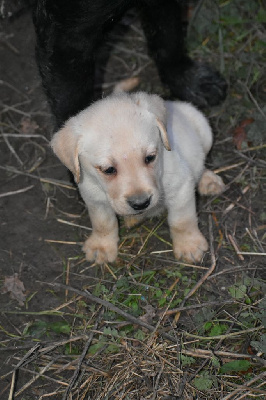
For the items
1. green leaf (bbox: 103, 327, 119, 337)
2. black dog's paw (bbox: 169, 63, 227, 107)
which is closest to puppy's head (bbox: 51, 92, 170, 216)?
green leaf (bbox: 103, 327, 119, 337)

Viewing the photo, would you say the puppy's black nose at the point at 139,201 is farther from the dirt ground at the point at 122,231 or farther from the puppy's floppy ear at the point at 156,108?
the dirt ground at the point at 122,231

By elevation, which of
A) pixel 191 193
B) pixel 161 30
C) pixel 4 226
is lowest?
pixel 4 226

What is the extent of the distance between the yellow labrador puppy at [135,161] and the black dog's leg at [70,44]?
0.31 meters

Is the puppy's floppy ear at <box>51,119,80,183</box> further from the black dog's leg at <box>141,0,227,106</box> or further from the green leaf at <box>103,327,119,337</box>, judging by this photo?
the black dog's leg at <box>141,0,227,106</box>

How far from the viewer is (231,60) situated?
13.2 ft

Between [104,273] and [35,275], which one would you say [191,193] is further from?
[35,275]

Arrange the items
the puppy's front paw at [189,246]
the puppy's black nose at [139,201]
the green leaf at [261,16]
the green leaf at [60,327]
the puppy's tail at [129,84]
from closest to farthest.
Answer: the puppy's black nose at [139,201], the green leaf at [60,327], the puppy's front paw at [189,246], the puppy's tail at [129,84], the green leaf at [261,16]

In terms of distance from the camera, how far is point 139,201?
8.00 ft

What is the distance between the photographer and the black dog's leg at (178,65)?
3.40 meters

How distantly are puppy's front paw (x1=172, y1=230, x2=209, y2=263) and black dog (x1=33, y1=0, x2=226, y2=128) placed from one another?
88cm

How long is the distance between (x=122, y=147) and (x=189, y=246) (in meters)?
0.87

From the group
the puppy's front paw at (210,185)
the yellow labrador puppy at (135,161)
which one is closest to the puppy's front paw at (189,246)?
the yellow labrador puppy at (135,161)

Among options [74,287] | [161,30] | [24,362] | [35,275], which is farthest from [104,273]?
[161,30]

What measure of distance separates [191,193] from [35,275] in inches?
38.6
